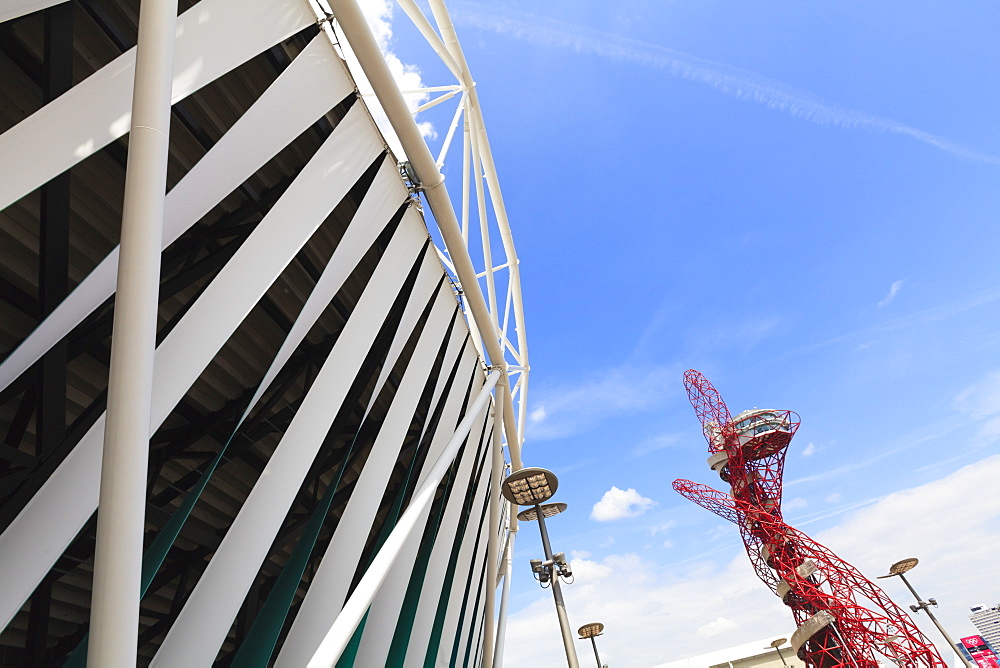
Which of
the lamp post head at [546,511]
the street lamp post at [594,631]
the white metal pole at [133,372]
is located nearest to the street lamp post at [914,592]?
Result: the street lamp post at [594,631]

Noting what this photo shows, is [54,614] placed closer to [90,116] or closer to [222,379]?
[222,379]

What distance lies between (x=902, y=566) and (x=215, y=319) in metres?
27.8

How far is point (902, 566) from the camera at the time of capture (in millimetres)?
22188

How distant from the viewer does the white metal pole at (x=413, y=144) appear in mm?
7049

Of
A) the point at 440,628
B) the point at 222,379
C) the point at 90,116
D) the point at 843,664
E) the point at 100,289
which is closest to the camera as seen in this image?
the point at 90,116

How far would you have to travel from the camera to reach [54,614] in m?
10.1

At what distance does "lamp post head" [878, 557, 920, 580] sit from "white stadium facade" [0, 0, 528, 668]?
2081 centimetres

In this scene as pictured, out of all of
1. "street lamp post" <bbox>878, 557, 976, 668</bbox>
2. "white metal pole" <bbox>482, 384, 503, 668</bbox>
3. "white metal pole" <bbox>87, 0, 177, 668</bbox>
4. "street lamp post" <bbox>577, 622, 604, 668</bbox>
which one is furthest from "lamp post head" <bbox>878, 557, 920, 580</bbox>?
"white metal pole" <bbox>87, 0, 177, 668</bbox>

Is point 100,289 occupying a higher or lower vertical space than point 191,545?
lower

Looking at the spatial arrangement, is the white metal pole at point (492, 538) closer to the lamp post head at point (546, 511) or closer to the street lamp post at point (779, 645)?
the lamp post head at point (546, 511)

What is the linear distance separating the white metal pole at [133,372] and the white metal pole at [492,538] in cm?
1103

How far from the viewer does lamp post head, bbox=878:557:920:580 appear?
21.7m

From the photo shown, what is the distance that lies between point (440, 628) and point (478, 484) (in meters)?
3.57

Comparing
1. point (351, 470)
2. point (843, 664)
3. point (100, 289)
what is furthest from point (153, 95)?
point (843, 664)
